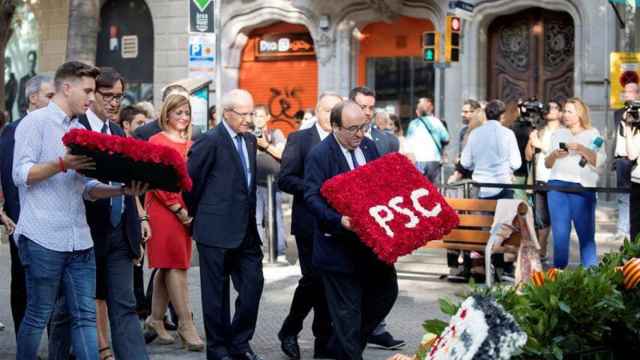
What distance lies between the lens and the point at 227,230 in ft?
28.8

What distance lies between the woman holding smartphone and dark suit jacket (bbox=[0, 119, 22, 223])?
19.6ft

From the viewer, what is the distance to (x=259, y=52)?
102 feet

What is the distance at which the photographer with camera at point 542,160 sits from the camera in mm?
14969

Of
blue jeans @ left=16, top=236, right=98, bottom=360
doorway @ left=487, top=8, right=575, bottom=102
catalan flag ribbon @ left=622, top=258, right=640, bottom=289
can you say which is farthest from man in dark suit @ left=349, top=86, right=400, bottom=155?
doorway @ left=487, top=8, right=575, bottom=102

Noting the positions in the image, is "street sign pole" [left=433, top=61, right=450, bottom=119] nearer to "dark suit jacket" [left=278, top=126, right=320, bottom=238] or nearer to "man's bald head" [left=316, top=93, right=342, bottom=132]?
"man's bald head" [left=316, top=93, right=342, bottom=132]

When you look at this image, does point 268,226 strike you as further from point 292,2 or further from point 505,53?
point 292,2

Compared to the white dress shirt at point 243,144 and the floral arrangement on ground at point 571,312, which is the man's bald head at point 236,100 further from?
the floral arrangement on ground at point 571,312

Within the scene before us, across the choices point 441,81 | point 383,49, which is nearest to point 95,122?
point 441,81

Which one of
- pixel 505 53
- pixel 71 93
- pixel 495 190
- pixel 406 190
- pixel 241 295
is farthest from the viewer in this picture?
pixel 505 53

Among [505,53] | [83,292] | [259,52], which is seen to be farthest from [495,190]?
[259,52]

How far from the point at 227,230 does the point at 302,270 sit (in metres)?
0.86

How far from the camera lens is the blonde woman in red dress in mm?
9555

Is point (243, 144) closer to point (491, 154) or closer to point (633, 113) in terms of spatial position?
point (633, 113)

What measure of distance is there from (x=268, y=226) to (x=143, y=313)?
15.1 feet
